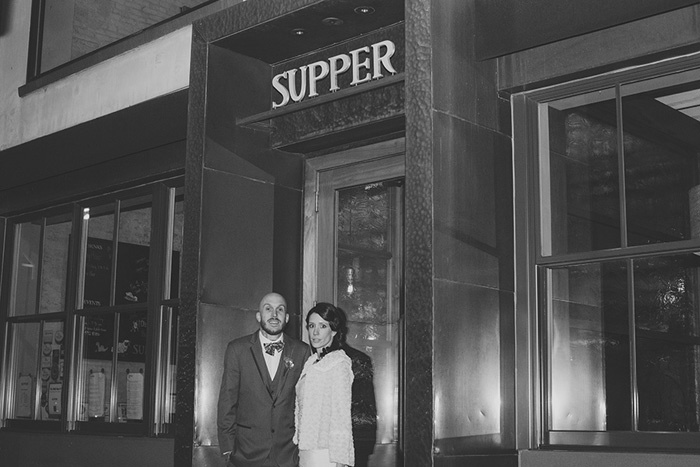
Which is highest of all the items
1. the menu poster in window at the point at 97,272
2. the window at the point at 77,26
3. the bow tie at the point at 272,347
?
the window at the point at 77,26

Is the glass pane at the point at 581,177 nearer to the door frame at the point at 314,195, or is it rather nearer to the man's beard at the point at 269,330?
the door frame at the point at 314,195

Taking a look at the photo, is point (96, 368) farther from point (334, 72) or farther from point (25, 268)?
point (334, 72)

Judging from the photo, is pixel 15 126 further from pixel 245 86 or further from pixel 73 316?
pixel 245 86

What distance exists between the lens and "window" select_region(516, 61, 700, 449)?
6.13m

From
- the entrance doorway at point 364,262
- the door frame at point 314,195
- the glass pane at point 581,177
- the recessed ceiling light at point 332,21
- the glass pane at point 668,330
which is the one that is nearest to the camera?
the glass pane at point 668,330

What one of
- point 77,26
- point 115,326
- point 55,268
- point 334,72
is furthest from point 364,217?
point 77,26

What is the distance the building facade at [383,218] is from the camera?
243 inches

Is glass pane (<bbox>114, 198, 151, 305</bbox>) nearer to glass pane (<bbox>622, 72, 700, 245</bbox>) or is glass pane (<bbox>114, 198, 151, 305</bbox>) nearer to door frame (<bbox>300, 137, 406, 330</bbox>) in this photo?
door frame (<bbox>300, 137, 406, 330</bbox>)

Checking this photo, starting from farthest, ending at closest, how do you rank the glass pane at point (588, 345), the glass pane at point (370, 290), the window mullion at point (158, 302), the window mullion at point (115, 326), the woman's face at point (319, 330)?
the window mullion at point (115, 326) < the window mullion at point (158, 302) < the glass pane at point (370, 290) < the woman's face at point (319, 330) < the glass pane at point (588, 345)

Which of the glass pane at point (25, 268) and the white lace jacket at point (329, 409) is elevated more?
the glass pane at point (25, 268)

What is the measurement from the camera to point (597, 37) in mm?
6297

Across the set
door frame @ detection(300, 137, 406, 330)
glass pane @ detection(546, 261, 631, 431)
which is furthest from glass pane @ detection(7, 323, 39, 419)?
glass pane @ detection(546, 261, 631, 431)

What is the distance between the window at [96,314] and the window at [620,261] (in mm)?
3863

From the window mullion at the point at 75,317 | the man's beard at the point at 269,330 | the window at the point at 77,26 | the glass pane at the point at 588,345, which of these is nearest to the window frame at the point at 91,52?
the window at the point at 77,26
